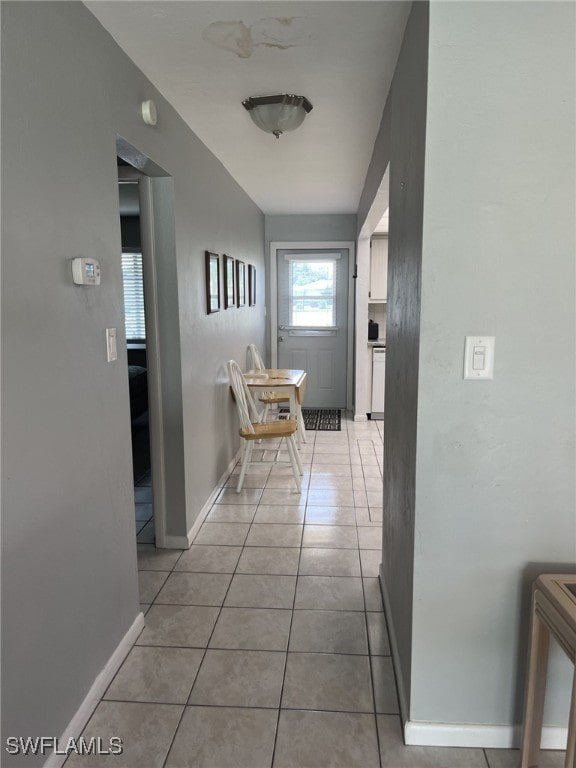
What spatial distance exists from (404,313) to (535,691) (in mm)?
1164

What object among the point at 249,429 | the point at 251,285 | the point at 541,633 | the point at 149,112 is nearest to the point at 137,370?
the point at 251,285

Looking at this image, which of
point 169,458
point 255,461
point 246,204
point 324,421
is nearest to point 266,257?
point 246,204

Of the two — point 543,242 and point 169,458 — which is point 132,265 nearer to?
point 169,458

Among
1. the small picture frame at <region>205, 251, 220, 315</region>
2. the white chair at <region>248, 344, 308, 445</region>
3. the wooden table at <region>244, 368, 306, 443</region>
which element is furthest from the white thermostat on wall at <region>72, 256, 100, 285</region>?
the white chair at <region>248, 344, 308, 445</region>

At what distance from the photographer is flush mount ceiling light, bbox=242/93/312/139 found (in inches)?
90.8

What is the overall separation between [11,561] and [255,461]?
9.91 ft

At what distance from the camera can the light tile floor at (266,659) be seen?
154cm

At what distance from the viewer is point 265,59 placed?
6.43 ft

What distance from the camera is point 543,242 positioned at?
136 centimetres

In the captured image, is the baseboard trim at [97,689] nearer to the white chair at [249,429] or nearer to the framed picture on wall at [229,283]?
the white chair at [249,429]

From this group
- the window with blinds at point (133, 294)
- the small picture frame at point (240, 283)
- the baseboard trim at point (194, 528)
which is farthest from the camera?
the window with blinds at point (133, 294)

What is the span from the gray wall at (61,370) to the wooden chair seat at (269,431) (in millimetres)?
1584

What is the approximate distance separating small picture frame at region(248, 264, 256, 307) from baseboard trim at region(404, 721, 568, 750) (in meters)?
3.84

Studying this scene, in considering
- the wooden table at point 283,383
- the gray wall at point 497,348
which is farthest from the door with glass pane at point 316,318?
Answer: the gray wall at point 497,348
